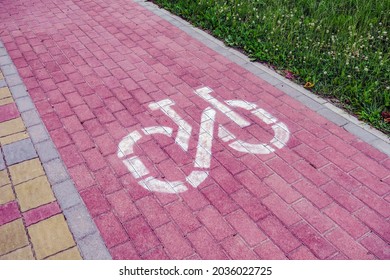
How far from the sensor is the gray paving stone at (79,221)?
296cm

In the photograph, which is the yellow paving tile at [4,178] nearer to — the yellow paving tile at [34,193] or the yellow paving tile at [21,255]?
the yellow paving tile at [34,193]

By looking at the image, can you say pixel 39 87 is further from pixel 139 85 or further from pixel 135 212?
pixel 135 212

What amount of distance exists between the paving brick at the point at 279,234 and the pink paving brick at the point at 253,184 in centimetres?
29

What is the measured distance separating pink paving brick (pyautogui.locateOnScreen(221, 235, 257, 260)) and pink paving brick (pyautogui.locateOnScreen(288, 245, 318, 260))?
1.00 feet

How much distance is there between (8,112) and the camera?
14.0 ft

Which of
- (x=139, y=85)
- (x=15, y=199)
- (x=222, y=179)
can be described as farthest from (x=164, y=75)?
(x=15, y=199)

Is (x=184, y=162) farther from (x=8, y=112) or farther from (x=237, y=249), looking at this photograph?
(x=8, y=112)

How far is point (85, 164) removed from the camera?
359 centimetres

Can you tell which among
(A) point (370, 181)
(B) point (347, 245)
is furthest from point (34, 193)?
(A) point (370, 181)

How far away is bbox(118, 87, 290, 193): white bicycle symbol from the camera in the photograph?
11.2ft

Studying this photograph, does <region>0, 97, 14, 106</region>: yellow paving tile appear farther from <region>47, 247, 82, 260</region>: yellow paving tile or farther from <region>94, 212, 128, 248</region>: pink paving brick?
<region>47, 247, 82, 260</region>: yellow paving tile

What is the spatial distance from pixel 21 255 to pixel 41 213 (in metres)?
0.41

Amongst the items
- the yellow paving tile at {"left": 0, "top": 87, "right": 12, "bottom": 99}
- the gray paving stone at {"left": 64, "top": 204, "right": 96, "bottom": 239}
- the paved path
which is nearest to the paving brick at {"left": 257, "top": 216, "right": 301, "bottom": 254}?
the paved path

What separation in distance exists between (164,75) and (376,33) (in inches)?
141
